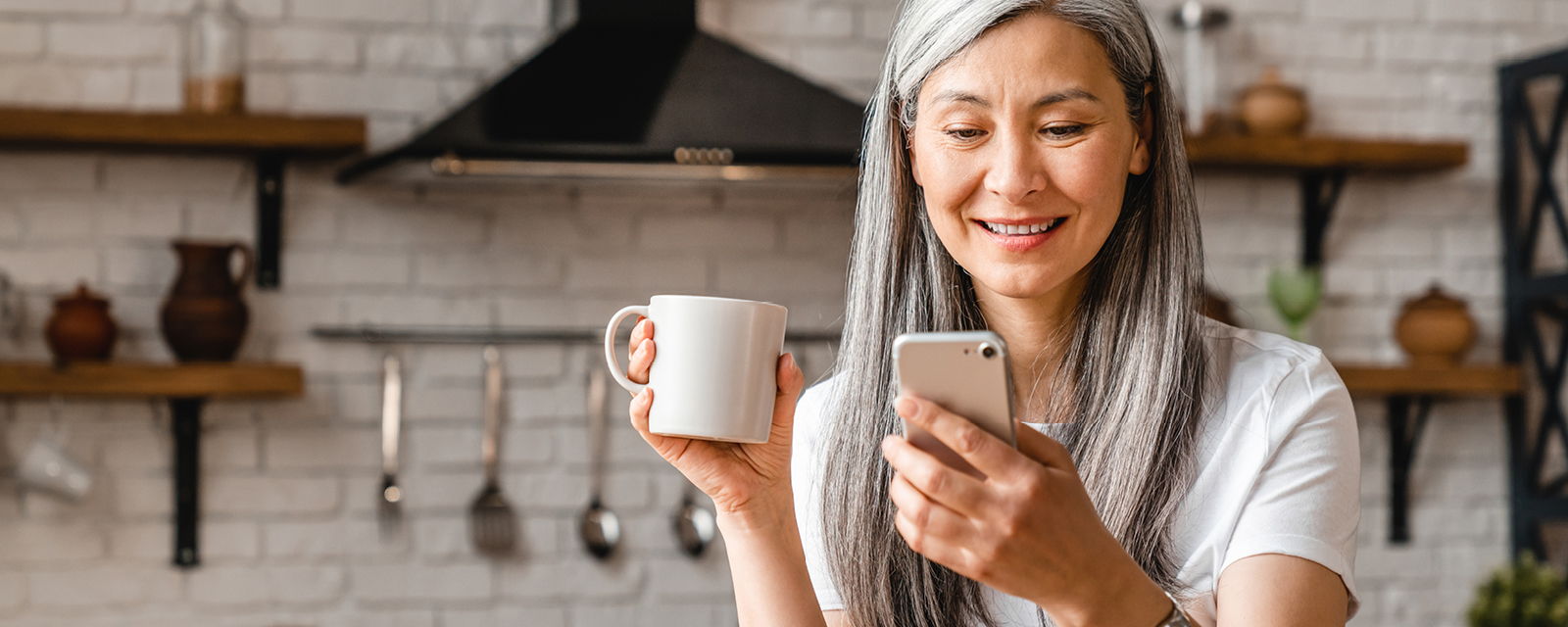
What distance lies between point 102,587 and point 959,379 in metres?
2.04

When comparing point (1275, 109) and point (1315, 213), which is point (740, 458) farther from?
point (1315, 213)

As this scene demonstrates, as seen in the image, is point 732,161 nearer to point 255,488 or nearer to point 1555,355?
point 255,488

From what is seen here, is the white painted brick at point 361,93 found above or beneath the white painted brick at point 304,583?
above

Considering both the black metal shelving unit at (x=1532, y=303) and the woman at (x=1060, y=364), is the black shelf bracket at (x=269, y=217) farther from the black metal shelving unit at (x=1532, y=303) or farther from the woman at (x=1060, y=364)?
the black metal shelving unit at (x=1532, y=303)

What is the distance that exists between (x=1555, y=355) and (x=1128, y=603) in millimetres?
2458

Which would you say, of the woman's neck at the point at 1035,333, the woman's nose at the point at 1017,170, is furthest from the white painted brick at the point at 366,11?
the woman's nose at the point at 1017,170

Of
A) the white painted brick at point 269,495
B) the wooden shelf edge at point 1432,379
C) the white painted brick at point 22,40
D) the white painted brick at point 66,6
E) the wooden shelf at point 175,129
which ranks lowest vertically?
the white painted brick at point 269,495

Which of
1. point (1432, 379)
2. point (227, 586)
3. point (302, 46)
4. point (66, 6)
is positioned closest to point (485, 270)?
point (302, 46)

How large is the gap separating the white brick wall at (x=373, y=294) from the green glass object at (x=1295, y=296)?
0.30 ft

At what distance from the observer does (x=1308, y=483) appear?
89cm

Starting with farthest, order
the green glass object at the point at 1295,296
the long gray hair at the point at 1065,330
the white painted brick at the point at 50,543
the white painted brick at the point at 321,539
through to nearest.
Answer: the green glass object at the point at 1295,296
the white painted brick at the point at 321,539
the white painted brick at the point at 50,543
the long gray hair at the point at 1065,330

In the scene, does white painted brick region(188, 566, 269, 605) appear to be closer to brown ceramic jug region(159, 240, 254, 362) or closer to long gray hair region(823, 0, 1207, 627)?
brown ceramic jug region(159, 240, 254, 362)

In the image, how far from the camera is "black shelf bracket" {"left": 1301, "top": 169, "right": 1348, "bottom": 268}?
2.65 metres

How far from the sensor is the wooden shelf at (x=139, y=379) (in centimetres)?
206
